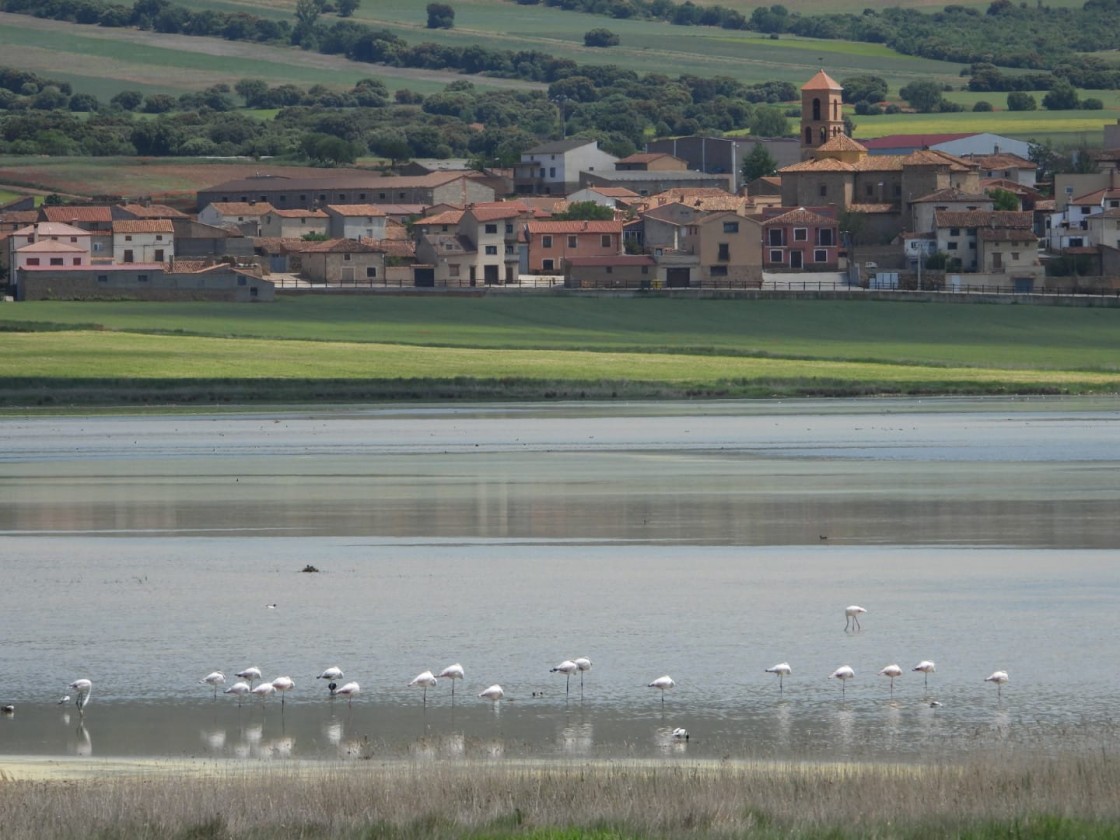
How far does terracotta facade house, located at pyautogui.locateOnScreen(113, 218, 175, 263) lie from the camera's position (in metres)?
122

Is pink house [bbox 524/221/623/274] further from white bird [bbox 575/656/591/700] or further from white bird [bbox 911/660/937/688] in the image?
white bird [bbox 911/660/937/688]

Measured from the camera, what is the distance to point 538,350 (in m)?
75.9

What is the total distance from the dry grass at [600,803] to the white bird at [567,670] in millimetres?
3138

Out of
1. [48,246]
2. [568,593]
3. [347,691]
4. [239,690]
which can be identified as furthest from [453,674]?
[48,246]

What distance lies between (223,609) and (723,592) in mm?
5831

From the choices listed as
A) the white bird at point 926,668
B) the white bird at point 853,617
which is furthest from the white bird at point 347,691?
the white bird at point 853,617

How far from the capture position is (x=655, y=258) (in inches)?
4498

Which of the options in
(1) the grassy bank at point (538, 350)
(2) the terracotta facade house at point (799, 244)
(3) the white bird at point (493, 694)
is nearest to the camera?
(3) the white bird at point (493, 694)

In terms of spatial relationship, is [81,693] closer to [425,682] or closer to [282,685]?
[282,685]

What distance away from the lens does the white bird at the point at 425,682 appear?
60.9 ft

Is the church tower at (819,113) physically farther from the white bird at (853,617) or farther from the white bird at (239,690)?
the white bird at (239,690)

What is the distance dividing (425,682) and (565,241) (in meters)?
102

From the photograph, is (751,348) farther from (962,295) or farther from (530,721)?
(530,721)

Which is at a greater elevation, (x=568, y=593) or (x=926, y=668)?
(x=926, y=668)
